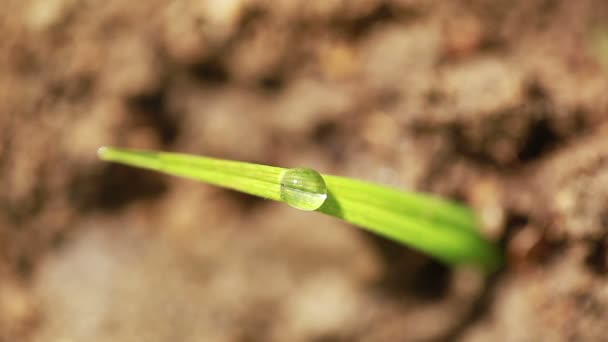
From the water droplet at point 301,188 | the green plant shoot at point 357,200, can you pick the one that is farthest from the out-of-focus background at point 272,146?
the water droplet at point 301,188

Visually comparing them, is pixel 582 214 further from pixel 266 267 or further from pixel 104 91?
pixel 104 91

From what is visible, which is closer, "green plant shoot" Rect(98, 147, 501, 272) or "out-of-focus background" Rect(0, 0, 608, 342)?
"green plant shoot" Rect(98, 147, 501, 272)

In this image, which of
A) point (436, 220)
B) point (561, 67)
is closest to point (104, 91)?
point (436, 220)

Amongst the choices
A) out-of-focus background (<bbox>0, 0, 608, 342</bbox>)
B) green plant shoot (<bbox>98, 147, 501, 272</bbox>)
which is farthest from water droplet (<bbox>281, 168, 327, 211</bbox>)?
out-of-focus background (<bbox>0, 0, 608, 342</bbox>)

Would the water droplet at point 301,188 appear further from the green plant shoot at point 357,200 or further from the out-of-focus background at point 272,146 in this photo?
the out-of-focus background at point 272,146

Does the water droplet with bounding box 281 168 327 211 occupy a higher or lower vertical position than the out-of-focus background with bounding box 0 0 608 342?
lower

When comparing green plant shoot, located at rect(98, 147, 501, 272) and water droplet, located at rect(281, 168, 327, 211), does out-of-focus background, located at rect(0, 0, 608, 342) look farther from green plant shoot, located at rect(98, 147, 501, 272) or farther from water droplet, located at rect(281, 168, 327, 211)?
water droplet, located at rect(281, 168, 327, 211)

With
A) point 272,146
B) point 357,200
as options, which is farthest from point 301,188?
point 272,146
